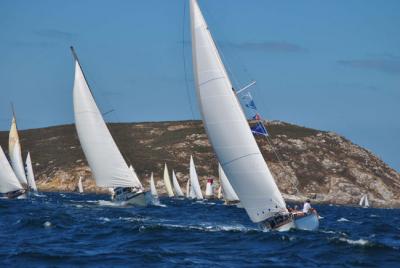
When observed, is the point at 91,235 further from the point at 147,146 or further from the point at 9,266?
the point at 147,146

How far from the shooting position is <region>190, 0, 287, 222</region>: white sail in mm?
38438

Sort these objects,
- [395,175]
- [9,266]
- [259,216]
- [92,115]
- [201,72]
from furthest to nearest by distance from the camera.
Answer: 1. [395,175]
2. [92,115]
3. [259,216]
4. [201,72]
5. [9,266]

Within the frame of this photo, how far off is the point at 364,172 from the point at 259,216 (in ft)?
423

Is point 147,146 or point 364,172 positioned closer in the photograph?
point 364,172

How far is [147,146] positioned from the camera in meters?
186

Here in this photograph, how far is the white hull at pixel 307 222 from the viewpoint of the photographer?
41856 mm

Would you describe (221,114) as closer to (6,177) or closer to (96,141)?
(96,141)

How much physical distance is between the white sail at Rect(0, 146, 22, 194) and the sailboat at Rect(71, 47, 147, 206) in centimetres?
1229

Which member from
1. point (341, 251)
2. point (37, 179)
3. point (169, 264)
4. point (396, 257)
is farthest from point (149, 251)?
point (37, 179)

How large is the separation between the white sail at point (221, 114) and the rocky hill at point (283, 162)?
105 metres

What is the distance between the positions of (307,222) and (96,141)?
29556mm

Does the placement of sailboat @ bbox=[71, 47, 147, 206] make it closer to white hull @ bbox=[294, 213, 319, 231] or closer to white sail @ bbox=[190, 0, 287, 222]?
white hull @ bbox=[294, 213, 319, 231]

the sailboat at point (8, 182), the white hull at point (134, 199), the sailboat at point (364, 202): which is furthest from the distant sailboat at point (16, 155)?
the sailboat at point (364, 202)

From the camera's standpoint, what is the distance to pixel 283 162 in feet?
534
